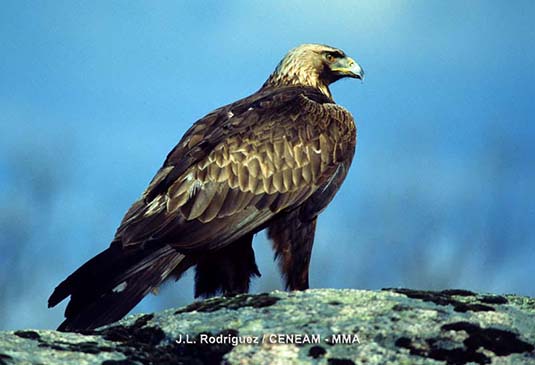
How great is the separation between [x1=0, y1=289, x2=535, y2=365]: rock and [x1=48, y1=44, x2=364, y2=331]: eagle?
7.42 ft

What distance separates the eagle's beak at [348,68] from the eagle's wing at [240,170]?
127 cm

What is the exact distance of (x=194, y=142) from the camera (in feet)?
31.3

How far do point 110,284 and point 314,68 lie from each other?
4660 millimetres

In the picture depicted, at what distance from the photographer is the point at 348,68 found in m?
11.5

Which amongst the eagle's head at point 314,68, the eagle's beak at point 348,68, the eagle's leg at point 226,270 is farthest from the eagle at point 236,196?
the eagle's beak at point 348,68

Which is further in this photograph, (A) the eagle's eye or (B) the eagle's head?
(A) the eagle's eye

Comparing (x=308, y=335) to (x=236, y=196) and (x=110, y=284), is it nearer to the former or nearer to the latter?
(x=110, y=284)

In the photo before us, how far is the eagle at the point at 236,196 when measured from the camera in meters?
8.61

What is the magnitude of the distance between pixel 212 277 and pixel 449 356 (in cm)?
432

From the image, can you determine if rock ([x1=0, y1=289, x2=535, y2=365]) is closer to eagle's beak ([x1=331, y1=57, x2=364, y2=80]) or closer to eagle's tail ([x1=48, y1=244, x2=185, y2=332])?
eagle's tail ([x1=48, y1=244, x2=185, y2=332])

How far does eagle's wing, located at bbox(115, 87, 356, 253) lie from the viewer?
8898 mm

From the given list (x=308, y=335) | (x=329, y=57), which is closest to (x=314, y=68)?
(x=329, y=57)

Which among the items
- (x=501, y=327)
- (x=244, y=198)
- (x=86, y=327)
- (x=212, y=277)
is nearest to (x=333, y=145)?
(x=244, y=198)

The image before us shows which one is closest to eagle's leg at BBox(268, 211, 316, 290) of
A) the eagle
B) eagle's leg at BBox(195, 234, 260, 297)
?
the eagle
